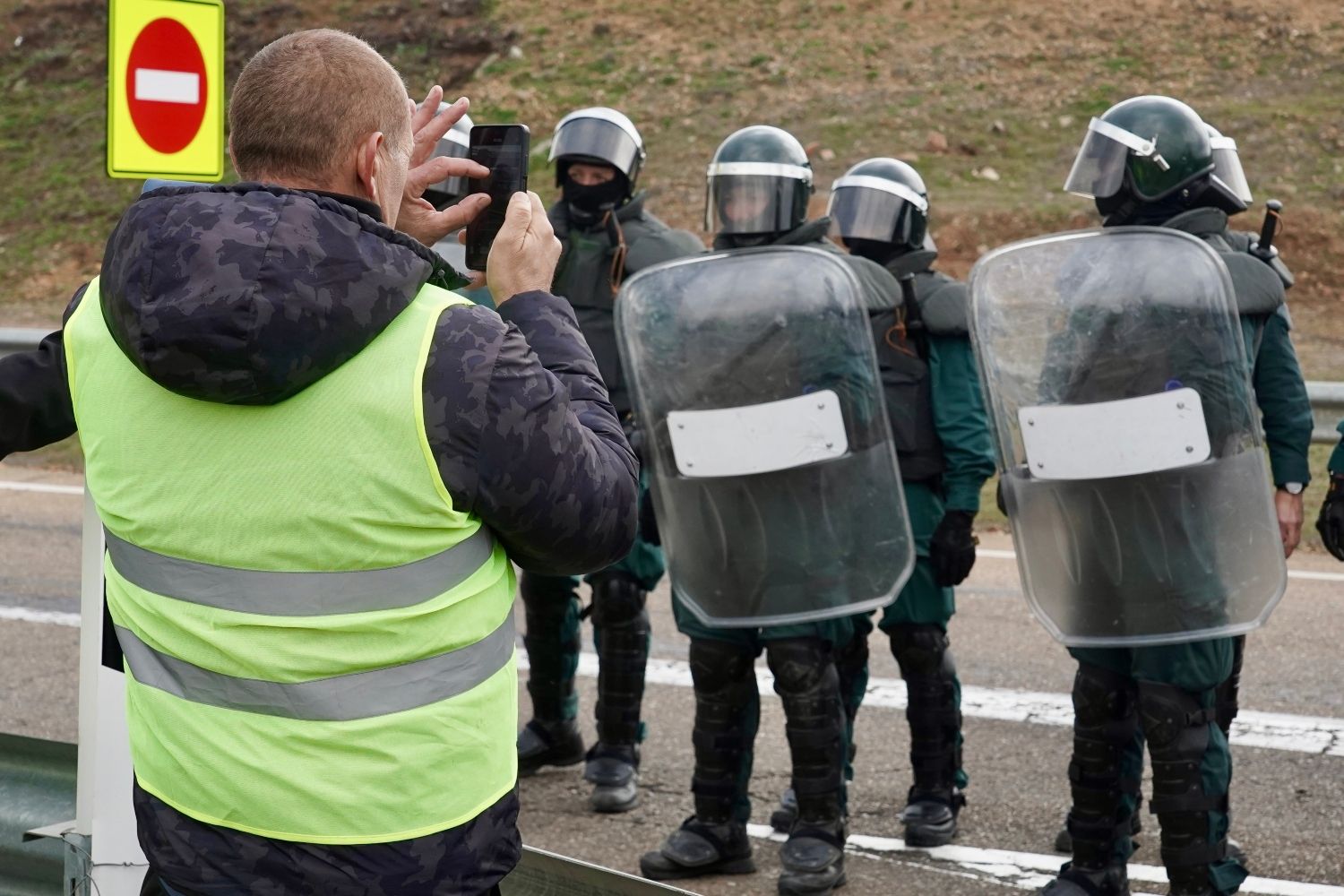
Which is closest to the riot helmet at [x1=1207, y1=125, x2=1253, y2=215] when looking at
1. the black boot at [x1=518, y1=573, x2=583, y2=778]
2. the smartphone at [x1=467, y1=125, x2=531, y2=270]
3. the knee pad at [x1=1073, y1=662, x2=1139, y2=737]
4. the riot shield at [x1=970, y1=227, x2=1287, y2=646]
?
the riot shield at [x1=970, y1=227, x2=1287, y2=646]

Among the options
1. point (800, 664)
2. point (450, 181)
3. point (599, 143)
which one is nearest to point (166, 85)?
point (450, 181)

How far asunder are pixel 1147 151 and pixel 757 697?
170cm

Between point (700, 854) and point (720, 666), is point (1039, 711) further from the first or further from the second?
point (700, 854)

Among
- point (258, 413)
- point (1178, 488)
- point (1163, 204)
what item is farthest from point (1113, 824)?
point (258, 413)

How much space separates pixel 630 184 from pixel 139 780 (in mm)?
3672

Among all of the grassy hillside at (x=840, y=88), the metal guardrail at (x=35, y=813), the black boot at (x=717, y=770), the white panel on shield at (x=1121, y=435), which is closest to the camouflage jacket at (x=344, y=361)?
the metal guardrail at (x=35, y=813)

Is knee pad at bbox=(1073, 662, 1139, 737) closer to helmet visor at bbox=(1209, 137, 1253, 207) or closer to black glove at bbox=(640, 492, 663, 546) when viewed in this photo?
black glove at bbox=(640, 492, 663, 546)

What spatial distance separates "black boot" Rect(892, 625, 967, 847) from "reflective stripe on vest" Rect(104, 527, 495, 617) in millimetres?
3026

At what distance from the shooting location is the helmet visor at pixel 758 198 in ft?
15.3

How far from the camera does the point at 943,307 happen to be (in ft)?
15.8

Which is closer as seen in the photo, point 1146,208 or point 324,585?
point 324,585

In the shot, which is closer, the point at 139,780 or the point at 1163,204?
the point at 139,780

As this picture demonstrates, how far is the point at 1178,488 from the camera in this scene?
3879 mm

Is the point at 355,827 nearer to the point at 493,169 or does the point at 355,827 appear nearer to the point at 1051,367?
the point at 493,169
